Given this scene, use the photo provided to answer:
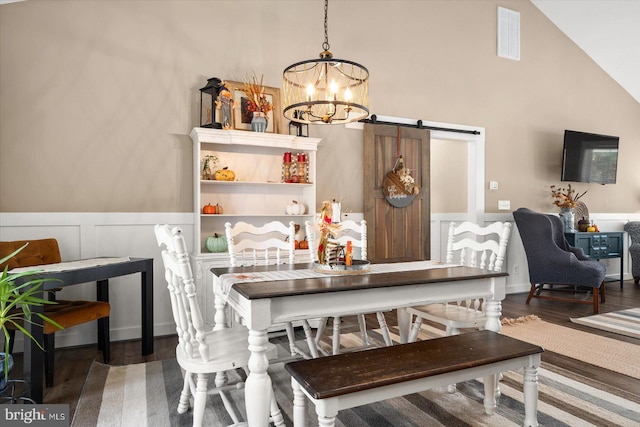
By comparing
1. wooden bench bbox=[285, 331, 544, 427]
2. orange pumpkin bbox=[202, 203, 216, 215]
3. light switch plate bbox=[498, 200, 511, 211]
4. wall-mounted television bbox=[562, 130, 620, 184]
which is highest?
wall-mounted television bbox=[562, 130, 620, 184]

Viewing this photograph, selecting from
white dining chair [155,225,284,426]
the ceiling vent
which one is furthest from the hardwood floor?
the ceiling vent

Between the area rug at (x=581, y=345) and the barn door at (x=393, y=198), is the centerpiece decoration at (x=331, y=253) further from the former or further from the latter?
the barn door at (x=393, y=198)

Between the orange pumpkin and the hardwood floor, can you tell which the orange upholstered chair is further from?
the orange pumpkin

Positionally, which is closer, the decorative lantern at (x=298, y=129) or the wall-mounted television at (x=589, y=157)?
the decorative lantern at (x=298, y=129)

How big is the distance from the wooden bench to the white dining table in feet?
0.59

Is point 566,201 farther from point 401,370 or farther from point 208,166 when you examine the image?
point 401,370

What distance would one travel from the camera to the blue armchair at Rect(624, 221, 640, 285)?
622 cm

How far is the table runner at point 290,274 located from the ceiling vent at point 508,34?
434cm

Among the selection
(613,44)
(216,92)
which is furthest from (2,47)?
(613,44)

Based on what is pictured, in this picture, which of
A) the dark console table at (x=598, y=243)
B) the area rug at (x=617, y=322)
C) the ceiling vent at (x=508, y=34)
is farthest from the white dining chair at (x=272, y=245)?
the ceiling vent at (x=508, y=34)

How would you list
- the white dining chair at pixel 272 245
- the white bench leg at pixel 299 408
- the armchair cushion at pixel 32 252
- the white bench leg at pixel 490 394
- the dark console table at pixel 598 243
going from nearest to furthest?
the white bench leg at pixel 299 408 < the white bench leg at pixel 490 394 < the white dining chair at pixel 272 245 < the armchair cushion at pixel 32 252 < the dark console table at pixel 598 243

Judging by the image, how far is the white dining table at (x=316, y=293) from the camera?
70.5 inches

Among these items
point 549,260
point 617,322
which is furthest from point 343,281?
point 549,260

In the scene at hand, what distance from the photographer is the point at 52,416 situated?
2.17m
